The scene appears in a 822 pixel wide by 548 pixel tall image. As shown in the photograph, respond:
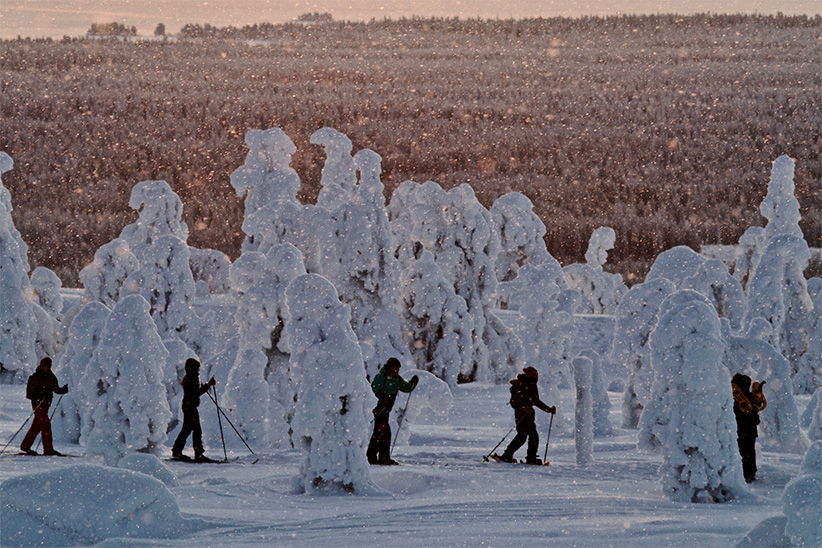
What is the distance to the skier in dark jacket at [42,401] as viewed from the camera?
13547 mm

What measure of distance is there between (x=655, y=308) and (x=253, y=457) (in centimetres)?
769

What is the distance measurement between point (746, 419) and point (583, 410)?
2215 mm

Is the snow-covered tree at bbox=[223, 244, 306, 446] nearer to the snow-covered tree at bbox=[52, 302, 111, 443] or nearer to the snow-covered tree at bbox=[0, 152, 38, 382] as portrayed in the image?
the snow-covered tree at bbox=[52, 302, 111, 443]

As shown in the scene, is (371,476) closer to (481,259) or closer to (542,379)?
(542,379)

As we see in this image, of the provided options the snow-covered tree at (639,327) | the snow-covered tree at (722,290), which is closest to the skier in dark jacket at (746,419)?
the snow-covered tree at (639,327)

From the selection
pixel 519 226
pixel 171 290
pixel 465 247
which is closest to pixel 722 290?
pixel 465 247

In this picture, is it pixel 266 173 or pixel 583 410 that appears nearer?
pixel 583 410

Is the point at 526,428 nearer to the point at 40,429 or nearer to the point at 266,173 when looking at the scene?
the point at 40,429

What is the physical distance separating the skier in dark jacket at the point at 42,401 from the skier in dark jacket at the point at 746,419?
8.46m

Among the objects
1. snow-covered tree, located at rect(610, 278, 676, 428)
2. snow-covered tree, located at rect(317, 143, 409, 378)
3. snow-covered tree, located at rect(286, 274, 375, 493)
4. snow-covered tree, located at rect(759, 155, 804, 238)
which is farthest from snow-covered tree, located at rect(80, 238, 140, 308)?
snow-covered tree, located at rect(759, 155, 804, 238)

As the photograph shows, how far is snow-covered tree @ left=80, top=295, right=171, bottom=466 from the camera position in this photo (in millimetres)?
12641

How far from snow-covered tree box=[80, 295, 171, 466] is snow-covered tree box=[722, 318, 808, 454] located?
7.10 m

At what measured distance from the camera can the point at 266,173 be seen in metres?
25.0

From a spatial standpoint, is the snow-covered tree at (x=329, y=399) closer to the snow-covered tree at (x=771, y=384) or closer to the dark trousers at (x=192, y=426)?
the dark trousers at (x=192, y=426)
